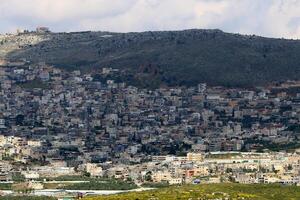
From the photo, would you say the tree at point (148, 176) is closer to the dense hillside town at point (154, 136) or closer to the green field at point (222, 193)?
the dense hillside town at point (154, 136)

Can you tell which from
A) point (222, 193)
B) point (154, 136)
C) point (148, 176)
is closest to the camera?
point (222, 193)

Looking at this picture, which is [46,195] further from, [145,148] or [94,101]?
[94,101]

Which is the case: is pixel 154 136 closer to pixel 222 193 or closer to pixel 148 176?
pixel 148 176

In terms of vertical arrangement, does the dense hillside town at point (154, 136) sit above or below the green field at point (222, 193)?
above

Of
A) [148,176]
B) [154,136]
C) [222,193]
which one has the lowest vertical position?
[222,193]

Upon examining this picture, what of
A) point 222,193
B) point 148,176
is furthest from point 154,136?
point 222,193

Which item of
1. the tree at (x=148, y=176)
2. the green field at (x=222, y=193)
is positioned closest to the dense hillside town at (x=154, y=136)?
the tree at (x=148, y=176)
